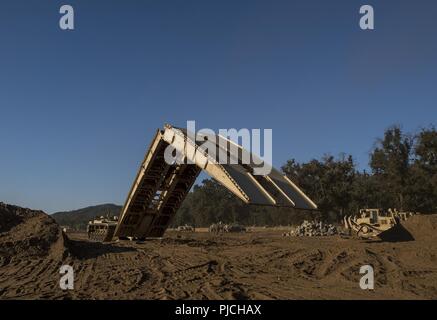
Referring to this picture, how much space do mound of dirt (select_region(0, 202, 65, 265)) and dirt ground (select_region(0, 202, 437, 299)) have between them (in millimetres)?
31

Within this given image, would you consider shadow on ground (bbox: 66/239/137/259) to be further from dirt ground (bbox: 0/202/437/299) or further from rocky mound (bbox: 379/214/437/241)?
rocky mound (bbox: 379/214/437/241)

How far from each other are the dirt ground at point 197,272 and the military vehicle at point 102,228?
4161 mm

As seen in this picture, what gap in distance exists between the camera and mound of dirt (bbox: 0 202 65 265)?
1341 centimetres

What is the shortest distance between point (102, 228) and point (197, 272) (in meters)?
12.6

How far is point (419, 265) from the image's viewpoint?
12.7 m

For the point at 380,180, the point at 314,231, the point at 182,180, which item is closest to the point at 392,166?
the point at 380,180

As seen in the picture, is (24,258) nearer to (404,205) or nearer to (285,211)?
(404,205)

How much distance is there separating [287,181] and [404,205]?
3890 cm

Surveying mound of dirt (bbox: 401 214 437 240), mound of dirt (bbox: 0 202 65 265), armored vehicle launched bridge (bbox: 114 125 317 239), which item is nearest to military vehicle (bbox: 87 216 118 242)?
armored vehicle launched bridge (bbox: 114 125 317 239)

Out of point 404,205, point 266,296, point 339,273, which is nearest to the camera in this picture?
point 266,296

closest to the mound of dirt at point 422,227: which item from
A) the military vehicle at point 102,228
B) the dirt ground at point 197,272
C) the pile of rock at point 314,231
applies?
the dirt ground at point 197,272

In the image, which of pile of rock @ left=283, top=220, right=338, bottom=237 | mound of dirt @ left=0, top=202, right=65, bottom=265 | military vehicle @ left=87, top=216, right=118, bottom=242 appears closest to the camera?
mound of dirt @ left=0, top=202, right=65, bottom=265

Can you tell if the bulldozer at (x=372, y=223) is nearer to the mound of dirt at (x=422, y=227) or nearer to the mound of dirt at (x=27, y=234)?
the mound of dirt at (x=422, y=227)
